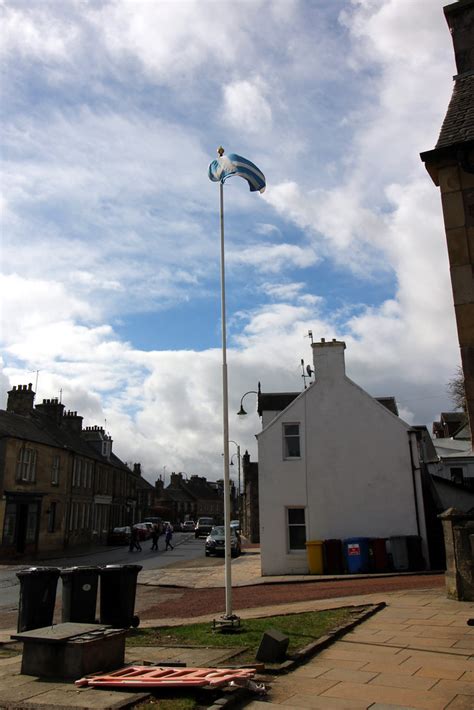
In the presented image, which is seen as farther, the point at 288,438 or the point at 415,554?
the point at 288,438

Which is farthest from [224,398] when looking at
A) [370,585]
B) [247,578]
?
[247,578]

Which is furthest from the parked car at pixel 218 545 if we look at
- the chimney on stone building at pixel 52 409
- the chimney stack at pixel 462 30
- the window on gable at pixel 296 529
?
the chimney stack at pixel 462 30

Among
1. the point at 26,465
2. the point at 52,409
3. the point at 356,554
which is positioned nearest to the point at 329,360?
the point at 356,554

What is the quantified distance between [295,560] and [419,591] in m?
8.33

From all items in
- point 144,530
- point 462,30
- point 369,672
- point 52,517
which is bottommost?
point 369,672

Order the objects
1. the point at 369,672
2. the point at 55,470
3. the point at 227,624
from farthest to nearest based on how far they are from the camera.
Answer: the point at 55,470 < the point at 227,624 < the point at 369,672

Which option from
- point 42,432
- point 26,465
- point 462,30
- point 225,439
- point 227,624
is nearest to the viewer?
point 462,30

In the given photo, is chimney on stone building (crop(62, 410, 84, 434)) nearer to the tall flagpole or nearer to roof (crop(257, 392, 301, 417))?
roof (crop(257, 392, 301, 417))

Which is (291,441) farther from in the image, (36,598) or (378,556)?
(36,598)

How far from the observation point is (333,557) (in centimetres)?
2058

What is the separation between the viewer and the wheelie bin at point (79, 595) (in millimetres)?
10195

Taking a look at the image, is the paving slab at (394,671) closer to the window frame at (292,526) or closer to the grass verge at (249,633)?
the grass verge at (249,633)

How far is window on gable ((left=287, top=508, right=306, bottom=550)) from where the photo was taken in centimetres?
2194

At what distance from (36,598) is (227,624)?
10.9 feet
